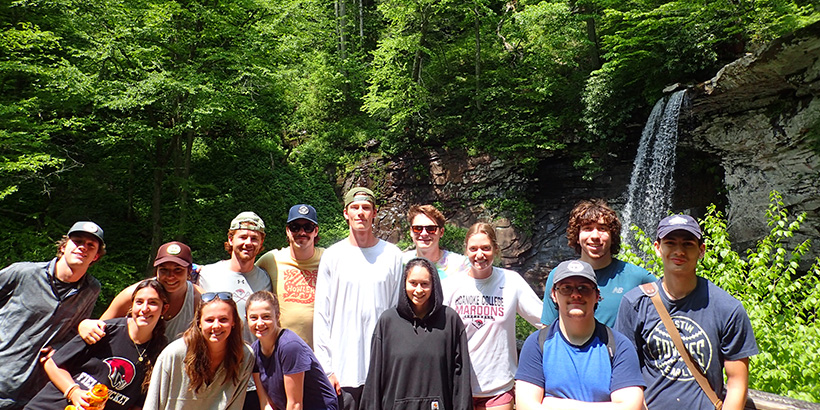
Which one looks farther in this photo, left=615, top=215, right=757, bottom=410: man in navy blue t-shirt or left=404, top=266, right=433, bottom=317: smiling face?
left=404, top=266, right=433, bottom=317: smiling face

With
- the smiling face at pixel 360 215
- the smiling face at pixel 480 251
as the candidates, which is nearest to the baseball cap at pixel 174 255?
the smiling face at pixel 360 215

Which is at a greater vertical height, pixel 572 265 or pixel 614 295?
pixel 572 265

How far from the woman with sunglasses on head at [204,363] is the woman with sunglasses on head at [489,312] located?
145 centimetres

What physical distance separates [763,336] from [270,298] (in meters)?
4.93

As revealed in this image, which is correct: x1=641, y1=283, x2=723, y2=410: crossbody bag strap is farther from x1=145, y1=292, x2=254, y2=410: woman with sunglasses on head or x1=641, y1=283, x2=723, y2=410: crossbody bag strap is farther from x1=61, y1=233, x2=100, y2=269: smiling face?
x1=61, y1=233, x2=100, y2=269: smiling face

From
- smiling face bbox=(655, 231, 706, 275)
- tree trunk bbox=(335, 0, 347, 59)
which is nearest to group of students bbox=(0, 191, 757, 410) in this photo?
smiling face bbox=(655, 231, 706, 275)

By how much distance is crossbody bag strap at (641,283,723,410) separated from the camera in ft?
7.75

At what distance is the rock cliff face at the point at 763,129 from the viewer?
32.7ft

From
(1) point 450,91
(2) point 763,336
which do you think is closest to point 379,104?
(1) point 450,91

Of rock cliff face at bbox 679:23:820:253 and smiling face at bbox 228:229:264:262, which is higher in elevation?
rock cliff face at bbox 679:23:820:253

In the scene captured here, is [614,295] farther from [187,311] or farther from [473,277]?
[187,311]

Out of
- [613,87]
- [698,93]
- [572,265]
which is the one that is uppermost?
[613,87]

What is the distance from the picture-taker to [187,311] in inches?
128

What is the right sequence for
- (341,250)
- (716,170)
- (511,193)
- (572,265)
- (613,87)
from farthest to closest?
(511,193) < (613,87) < (716,170) < (341,250) < (572,265)
